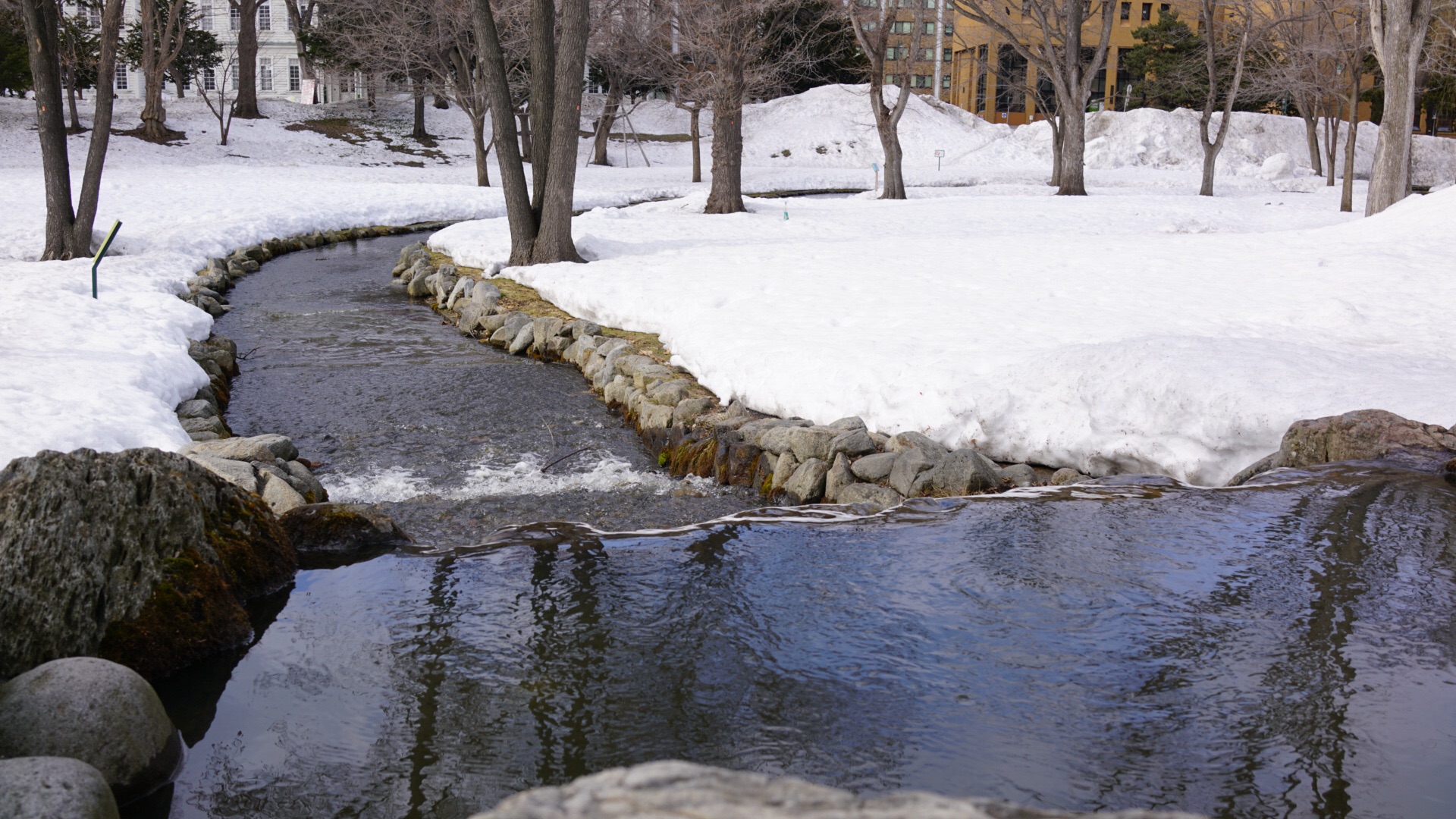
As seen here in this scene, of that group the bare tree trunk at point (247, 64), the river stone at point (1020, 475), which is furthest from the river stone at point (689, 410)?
the bare tree trunk at point (247, 64)

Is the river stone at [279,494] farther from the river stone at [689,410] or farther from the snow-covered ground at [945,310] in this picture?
the river stone at [689,410]

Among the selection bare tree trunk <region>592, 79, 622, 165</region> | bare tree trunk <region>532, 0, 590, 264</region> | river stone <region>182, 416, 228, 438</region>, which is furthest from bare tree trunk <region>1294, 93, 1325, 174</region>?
river stone <region>182, 416, 228, 438</region>

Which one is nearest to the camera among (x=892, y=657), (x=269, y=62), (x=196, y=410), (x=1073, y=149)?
(x=892, y=657)

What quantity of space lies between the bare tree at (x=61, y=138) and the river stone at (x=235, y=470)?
36.6 feet

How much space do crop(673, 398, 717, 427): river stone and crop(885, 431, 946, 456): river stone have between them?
6.30 feet

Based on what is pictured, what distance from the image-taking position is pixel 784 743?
398 centimetres

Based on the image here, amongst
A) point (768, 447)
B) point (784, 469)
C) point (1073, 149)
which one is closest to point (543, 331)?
point (768, 447)

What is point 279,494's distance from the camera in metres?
6.73

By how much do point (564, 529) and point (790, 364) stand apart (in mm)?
3237

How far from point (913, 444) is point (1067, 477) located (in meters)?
1.06

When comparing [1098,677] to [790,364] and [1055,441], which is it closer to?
[1055,441]

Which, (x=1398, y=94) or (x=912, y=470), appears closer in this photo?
(x=912, y=470)

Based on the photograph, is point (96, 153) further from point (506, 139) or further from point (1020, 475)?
point (1020, 475)

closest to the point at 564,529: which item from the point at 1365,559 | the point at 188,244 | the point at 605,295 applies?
the point at 1365,559
